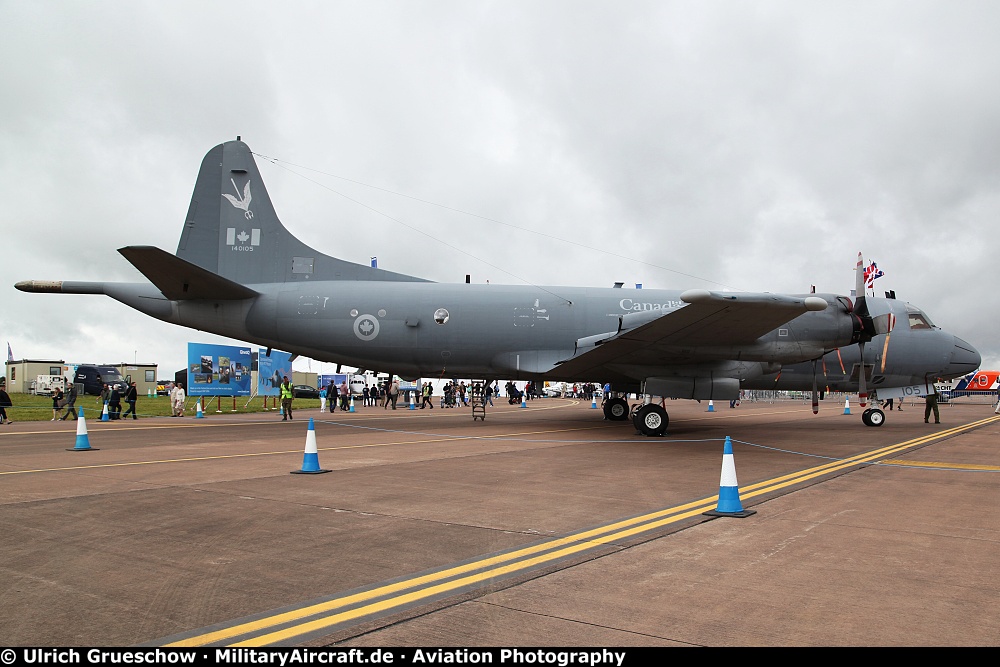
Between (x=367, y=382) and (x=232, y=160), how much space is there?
32.6 metres

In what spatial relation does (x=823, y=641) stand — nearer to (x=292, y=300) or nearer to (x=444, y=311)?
(x=444, y=311)

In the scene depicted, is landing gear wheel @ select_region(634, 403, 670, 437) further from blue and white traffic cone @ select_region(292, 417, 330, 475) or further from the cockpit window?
the cockpit window

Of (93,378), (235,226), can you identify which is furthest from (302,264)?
(93,378)

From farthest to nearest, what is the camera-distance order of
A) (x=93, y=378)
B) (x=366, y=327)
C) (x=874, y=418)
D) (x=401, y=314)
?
(x=93, y=378) → (x=874, y=418) → (x=401, y=314) → (x=366, y=327)

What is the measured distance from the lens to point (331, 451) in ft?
44.0

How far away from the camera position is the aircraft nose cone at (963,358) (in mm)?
20141

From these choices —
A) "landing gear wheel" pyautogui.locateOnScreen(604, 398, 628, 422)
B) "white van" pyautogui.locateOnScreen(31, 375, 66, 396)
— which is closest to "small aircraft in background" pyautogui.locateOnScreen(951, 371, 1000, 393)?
"landing gear wheel" pyautogui.locateOnScreen(604, 398, 628, 422)

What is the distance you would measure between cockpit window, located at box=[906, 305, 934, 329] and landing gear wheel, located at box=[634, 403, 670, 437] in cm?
952

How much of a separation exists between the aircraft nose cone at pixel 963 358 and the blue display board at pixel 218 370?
27400 mm

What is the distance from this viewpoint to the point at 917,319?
20172 mm

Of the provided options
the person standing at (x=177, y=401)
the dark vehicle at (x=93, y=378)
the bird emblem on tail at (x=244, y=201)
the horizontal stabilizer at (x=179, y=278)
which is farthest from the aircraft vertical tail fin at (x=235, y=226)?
the dark vehicle at (x=93, y=378)

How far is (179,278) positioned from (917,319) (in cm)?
2184

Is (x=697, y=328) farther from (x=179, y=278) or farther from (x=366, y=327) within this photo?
(x=179, y=278)

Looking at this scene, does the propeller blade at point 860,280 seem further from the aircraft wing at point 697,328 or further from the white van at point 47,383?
the white van at point 47,383
